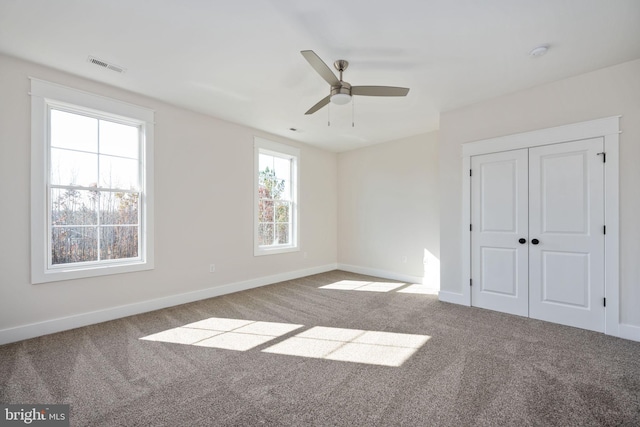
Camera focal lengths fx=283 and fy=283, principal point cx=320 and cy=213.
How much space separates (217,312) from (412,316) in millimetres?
2530

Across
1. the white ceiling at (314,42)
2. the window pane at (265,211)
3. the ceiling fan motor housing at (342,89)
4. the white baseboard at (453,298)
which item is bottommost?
the white baseboard at (453,298)

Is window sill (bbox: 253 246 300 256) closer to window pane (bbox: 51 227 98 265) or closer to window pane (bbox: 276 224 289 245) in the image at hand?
window pane (bbox: 276 224 289 245)

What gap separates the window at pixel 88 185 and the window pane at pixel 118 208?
0.03 ft

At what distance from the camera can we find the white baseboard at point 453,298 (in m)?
4.01

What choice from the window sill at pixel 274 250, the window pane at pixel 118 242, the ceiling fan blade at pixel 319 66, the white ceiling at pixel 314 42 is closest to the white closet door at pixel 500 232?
the white ceiling at pixel 314 42

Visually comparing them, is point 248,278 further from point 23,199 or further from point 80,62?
point 80,62

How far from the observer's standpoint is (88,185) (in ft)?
11.1

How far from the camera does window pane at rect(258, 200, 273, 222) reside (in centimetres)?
531

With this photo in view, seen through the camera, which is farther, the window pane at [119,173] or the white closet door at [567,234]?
the window pane at [119,173]

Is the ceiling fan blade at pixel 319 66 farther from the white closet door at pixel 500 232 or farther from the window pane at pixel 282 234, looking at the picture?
the window pane at pixel 282 234

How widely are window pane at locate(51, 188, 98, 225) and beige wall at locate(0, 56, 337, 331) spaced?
0.85ft

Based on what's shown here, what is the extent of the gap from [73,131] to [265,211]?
294 centimetres

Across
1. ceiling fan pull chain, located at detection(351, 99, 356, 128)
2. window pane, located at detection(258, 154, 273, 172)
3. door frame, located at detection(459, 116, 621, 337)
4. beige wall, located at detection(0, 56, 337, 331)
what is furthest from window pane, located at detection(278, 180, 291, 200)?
door frame, located at detection(459, 116, 621, 337)

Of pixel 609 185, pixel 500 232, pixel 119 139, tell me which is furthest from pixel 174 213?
pixel 609 185
